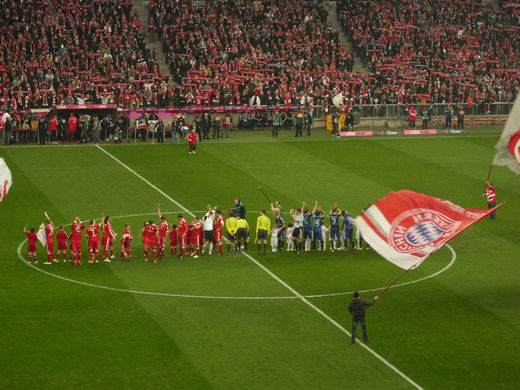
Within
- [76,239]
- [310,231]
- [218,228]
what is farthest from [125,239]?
[310,231]

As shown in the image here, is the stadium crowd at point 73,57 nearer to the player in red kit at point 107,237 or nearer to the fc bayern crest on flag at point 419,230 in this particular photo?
the player in red kit at point 107,237

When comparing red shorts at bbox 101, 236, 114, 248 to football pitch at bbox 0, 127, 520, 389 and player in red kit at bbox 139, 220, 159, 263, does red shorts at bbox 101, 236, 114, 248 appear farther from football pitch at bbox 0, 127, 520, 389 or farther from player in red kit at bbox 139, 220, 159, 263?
player in red kit at bbox 139, 220, 159, 263

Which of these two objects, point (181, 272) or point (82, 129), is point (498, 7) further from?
point (181, 272)

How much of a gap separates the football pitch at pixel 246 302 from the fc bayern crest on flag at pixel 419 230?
9.49 feet

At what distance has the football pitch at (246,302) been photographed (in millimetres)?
20297

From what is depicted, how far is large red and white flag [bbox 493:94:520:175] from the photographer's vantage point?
2103 cm

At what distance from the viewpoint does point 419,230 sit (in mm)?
20188

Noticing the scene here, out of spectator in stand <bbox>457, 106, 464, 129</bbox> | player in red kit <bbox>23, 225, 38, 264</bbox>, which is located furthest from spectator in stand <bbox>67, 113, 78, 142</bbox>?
spectator in stand <bbox>457, 106, 464, 129</bbox>

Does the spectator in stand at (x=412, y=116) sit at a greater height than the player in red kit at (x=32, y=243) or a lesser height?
greater

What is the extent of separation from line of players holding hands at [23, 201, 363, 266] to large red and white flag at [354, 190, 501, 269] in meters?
10.4

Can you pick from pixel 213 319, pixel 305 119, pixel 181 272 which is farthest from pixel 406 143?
pixel 213 319

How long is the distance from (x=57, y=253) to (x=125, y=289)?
4.93 m

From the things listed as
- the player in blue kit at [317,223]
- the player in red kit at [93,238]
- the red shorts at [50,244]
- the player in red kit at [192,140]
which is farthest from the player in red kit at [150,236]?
the player in red kit at [192,140]

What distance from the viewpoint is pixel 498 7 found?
73625 mm
